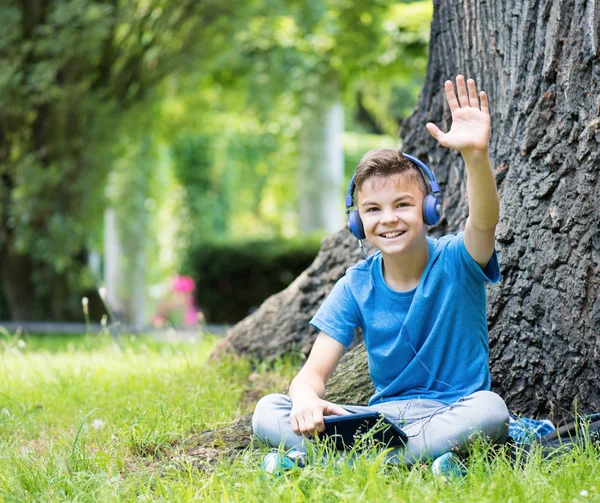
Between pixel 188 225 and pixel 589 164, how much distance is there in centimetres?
1755

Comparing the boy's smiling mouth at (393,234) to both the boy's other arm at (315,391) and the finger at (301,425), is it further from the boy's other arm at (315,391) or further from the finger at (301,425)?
the finger at (301,425)

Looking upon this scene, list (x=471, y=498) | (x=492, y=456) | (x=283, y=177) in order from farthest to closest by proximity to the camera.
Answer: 1. (x=283, y=177)
2. (x=492, y=456)
3. (x=471, y=498)

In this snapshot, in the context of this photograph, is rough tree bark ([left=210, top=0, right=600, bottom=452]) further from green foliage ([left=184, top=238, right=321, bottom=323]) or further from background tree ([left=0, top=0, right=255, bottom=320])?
green foliage ([left=184, top=238, right=321, bottom=323])

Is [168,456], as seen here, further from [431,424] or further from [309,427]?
[431,424]

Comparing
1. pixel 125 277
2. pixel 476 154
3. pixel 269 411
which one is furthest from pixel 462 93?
pixel 125 277

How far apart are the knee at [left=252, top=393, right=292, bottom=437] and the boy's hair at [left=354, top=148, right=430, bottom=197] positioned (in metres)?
0.89

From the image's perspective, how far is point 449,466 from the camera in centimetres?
270

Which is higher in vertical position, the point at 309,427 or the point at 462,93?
the point at 462,93

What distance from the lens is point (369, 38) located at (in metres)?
11.1

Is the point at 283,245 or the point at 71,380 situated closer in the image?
the point at 71,380

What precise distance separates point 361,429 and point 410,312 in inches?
20.0

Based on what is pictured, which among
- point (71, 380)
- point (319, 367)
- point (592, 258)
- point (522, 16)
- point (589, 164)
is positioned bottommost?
point (71, 380)

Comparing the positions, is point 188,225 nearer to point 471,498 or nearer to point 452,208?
point 452,208

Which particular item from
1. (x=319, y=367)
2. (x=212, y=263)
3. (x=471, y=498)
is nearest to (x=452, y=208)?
(x=319, y=367)
